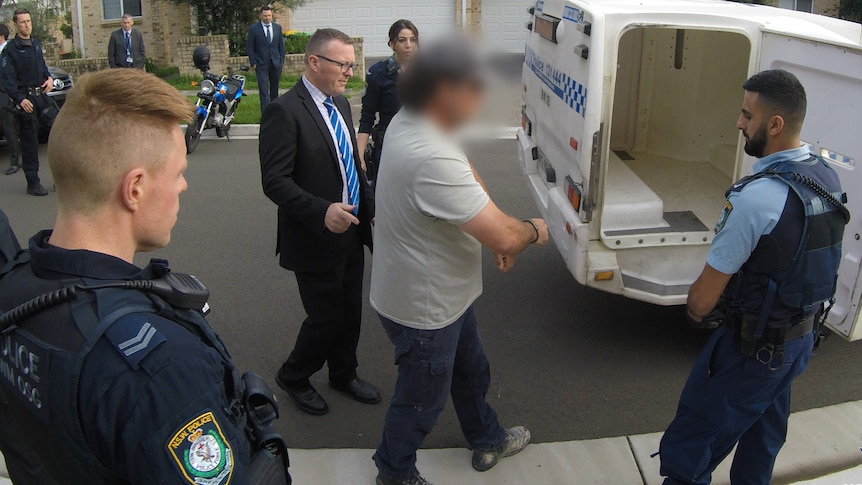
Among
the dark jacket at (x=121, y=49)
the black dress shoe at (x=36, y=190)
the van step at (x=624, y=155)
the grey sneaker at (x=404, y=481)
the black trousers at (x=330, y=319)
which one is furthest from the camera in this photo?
the dark jacket at (x=121, y=49)

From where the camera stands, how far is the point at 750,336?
270 centimetres

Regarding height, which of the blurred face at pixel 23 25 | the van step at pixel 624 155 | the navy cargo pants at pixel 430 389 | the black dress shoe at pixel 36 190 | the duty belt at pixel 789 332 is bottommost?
the black dress shoe at pixel 36 190

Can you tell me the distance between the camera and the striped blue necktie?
3.62 metres

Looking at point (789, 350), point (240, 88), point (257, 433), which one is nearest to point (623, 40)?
point (789, 350)

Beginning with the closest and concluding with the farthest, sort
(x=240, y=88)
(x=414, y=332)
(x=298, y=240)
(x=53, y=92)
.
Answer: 1. (x=414, y=332)
2. (x=298, y=240)
3. (x=53, y=92)
4. (x=240, y=88)

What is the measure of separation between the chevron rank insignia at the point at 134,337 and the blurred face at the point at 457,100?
4.80 feet

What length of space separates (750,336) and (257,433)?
1834mm

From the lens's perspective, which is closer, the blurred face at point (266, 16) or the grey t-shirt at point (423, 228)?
the grey t-shirt at point (423, 228)

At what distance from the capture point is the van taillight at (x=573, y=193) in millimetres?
4098

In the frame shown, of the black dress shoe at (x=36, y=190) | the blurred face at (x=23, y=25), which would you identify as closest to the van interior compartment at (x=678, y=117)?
the black dress shoe at (x=36, y=190)

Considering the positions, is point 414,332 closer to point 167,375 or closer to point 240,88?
point 167,375

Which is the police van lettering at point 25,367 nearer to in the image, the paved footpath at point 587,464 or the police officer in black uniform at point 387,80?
the paved footpath at point 587,464

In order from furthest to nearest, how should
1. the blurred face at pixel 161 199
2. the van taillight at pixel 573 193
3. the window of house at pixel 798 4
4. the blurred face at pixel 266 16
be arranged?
the window of house at pixel 798 4 < the blurred face at pixel 266 16 < the van taillight at pixel 573 193 < the blurred face at pixel 161 199

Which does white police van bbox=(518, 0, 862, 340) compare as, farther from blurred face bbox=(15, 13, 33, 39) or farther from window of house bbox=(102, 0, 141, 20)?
window of house bbox=(102, 0, 141, 20)
